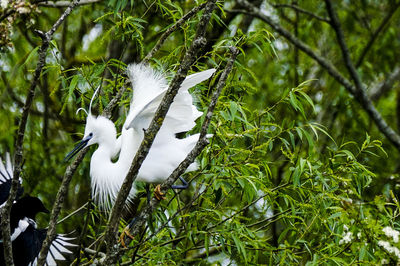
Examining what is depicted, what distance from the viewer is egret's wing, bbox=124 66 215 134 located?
2502mm

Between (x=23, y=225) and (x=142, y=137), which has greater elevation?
(x=142, y=137)

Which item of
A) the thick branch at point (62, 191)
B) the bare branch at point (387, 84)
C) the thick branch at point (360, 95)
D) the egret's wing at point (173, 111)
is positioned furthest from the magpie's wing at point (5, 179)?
the bare branch at point (387, 84)

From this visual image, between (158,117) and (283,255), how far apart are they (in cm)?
91

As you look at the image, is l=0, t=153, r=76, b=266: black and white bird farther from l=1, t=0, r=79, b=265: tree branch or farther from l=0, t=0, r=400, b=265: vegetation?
l=1, t=0, r=79, b=265: tree branch

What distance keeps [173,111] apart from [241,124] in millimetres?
326

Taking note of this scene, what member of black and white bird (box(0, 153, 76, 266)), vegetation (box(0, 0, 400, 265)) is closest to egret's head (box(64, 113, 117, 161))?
vegetation (box(0, 0, 400, 265))

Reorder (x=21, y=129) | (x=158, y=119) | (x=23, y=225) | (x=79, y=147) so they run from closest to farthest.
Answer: (x=21, y=129)
(x=158, y=119)
(x=79, y=147)
(x=23, y=225)

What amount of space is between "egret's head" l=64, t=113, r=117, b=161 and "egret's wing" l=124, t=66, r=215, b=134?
0.61 feet

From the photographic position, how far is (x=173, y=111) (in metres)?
2.75

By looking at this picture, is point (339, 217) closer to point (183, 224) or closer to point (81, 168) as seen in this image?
point (183, 224)

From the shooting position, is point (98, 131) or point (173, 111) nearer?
point (173, 111)

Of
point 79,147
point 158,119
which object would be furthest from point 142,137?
point 158,119

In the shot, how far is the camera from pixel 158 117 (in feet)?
7.11

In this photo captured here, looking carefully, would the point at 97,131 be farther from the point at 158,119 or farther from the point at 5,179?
the point at 158,119
